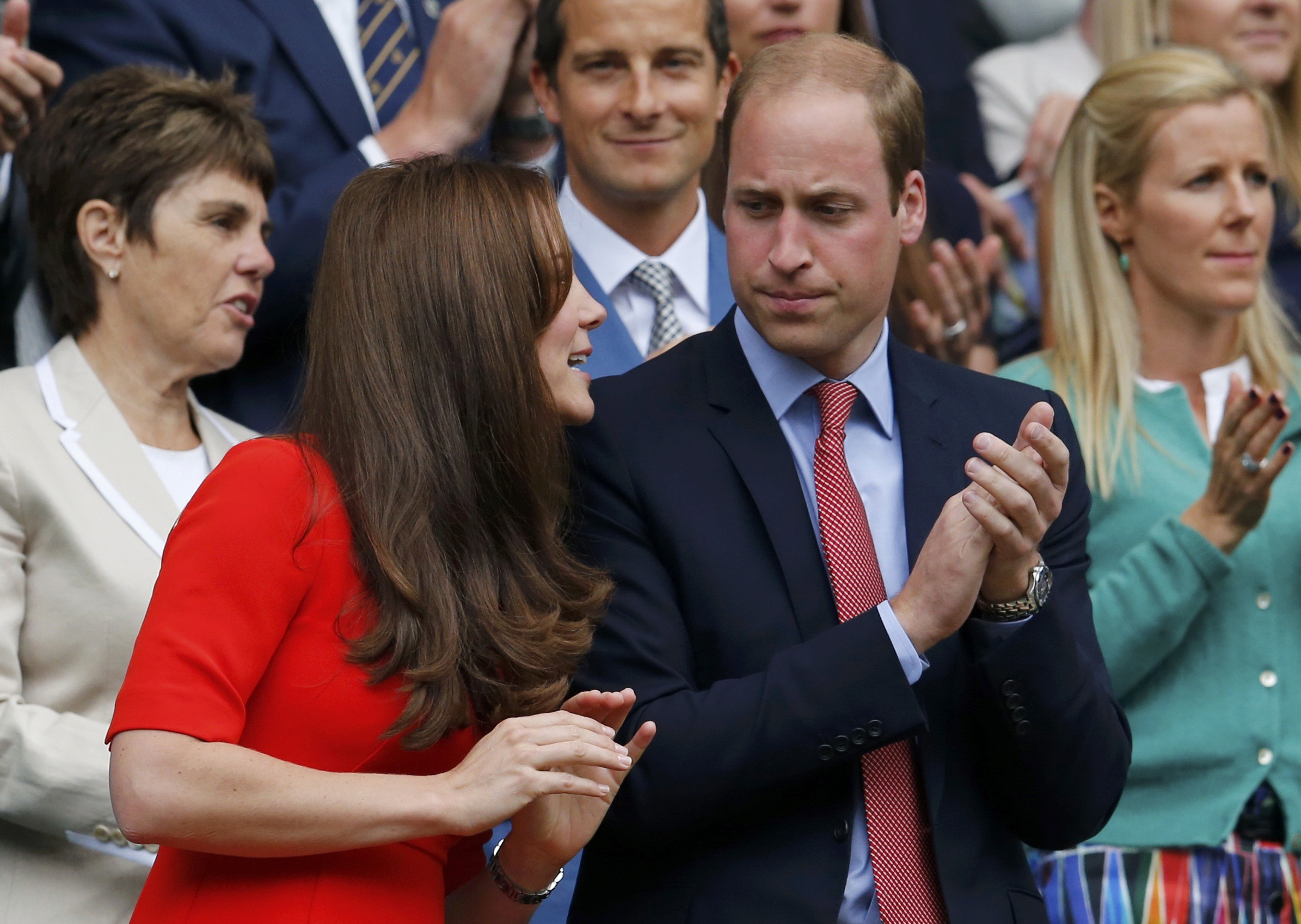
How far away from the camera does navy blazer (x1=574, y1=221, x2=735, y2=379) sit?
3.06 metres

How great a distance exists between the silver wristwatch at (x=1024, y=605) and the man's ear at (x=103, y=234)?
1.82m

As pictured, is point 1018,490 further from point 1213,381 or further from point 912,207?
point 1213,381

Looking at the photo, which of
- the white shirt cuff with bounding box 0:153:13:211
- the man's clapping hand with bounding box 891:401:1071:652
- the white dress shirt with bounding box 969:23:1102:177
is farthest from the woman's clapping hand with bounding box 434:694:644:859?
the white dress shirt with bounding box 969:23:1102:177

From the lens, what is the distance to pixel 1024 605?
2176mm

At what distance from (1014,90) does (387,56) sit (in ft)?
7.40

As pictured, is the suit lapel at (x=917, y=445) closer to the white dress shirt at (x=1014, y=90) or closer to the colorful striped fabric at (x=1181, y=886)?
the colorful striped fabric at (x=1181, y=886)

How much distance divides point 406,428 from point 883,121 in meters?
0.88

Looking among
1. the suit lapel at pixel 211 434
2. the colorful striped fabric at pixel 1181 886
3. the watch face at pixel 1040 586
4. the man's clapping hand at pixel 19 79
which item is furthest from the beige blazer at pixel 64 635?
the colorful striped fabric at pixel 1181 886

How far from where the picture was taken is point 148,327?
302cm

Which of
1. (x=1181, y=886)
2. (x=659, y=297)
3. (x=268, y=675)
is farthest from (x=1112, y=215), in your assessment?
(x=268, y=675)

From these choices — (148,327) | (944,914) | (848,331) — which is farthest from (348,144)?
(944,914)

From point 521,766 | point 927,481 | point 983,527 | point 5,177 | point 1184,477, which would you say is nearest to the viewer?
point 521,766

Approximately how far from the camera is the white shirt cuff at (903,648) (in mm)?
2080

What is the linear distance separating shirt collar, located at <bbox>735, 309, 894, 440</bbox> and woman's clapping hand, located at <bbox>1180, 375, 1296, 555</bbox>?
3.86ft
